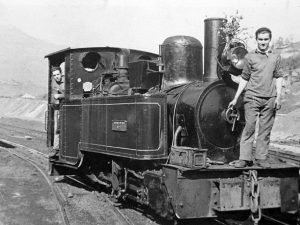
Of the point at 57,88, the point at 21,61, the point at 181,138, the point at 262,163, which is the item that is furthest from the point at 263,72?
the point at 21,61

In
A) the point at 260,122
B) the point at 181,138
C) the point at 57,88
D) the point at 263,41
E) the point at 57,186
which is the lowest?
the point at 57,186

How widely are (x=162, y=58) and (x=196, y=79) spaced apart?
2.03 feet

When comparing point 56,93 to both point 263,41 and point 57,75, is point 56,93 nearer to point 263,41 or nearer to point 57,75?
point 57,75

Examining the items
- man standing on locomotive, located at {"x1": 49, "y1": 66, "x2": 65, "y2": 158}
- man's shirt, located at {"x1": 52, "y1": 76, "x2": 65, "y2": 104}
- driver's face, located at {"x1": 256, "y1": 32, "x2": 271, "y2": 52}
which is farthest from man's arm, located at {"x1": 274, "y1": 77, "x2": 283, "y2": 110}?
man's shirt, located at {"x1": 52, "y1": 76, "x2": 65, "y2": 104}

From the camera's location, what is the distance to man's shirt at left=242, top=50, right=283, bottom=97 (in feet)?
16.5

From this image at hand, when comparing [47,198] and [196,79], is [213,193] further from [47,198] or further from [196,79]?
[47,198]

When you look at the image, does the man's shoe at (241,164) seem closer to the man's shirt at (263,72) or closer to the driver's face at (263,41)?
the man's shirt at (263,72)

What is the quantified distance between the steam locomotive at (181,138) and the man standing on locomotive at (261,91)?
0.33 meters

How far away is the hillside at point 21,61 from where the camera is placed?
6771 centimetres

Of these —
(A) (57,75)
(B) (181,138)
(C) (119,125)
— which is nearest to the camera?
Answer: (B) (181,138)

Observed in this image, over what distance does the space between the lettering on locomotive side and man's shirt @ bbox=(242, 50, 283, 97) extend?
1.98m

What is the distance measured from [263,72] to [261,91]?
8.8 inches

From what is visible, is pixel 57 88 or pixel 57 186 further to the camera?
pixel 57 88

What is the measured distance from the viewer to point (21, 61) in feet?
295
